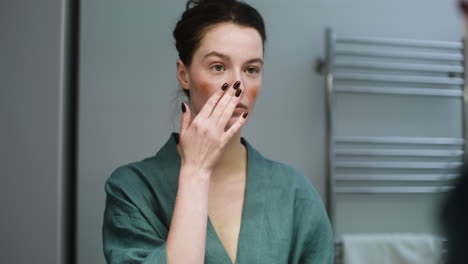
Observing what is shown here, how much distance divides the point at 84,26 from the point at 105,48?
0.09m

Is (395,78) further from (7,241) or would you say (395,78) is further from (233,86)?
(7,241)

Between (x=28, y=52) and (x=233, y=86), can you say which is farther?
(x=28, y=52)

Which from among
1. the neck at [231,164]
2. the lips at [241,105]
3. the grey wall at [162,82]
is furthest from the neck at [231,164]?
the grey wall at [162,82]

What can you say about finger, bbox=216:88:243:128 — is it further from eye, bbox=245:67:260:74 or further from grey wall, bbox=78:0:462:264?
grey wall, bbox=78:0:462:264

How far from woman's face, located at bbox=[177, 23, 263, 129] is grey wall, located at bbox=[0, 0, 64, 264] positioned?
1.76ft

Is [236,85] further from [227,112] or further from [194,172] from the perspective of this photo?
[194,172]

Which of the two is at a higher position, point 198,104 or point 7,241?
point 198,104

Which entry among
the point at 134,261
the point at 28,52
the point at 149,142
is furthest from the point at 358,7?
the point at 134,261

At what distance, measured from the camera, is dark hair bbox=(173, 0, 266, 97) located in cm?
104

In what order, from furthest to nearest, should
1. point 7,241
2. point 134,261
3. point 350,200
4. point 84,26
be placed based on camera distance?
point 350,200 → point 84,26 → point 7,241 → point 134,261

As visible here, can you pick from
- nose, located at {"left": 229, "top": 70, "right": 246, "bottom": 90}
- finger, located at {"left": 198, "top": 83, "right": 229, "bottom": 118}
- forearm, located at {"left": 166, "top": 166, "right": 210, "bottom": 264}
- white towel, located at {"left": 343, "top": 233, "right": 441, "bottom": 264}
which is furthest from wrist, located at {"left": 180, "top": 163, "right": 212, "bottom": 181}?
white towel, located at {"left": 343, "top": 233, "right": 441, "bottom": 264}

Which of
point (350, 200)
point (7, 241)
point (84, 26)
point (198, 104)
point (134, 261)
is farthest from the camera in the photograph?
point (350, 200)

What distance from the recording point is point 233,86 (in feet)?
3.16

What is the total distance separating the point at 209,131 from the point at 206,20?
274mm
